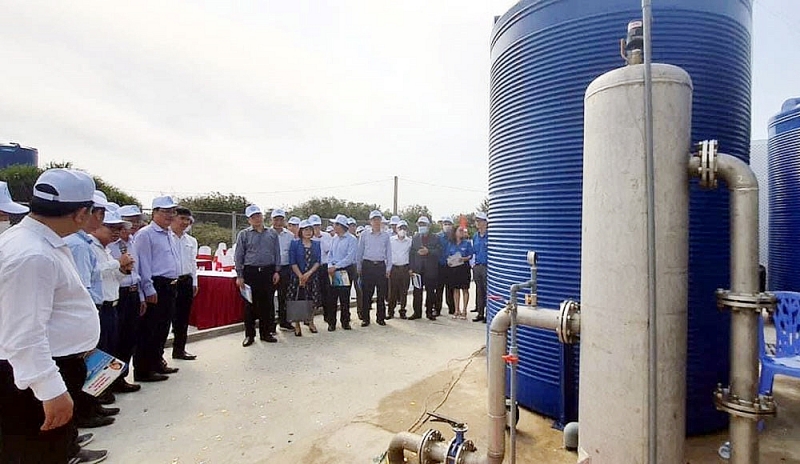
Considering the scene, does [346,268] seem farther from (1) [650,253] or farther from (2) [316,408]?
(1) [650,253]

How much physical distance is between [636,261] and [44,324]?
2.42 meters

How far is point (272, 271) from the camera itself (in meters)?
5.98

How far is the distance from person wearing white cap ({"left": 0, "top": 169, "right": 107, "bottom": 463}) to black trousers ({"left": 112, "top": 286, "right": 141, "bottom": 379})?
255 centimetres

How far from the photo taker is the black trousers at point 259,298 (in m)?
5.85

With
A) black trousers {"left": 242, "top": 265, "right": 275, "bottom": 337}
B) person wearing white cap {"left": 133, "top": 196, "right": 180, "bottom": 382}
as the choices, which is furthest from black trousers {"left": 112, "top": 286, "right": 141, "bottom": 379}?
black trousers {"left": 242, "top": 265, "right": 275, "bottom": 337}

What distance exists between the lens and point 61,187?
1894mm

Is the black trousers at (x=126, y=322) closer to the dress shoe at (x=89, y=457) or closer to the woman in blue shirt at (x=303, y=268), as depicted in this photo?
the dress shoe at (x=89, y=457)

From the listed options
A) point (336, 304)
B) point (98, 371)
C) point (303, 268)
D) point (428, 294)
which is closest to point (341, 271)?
point (336, 304)

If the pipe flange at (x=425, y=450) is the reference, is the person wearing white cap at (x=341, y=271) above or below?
above

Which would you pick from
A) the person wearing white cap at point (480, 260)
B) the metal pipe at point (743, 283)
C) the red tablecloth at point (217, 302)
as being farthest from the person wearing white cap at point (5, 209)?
the person wearing white cap at point (480, 260)

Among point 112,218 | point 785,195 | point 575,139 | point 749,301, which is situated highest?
point 575,139

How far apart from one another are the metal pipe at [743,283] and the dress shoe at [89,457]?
12.2 feet

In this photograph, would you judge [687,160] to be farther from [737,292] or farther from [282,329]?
[282,329]

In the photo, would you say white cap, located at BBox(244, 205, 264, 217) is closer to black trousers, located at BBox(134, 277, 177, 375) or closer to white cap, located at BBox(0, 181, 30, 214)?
black trousers, located at BBox(134, 277, 177, 375)
